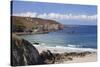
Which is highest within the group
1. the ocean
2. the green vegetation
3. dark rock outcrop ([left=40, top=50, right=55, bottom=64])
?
the green vegetation

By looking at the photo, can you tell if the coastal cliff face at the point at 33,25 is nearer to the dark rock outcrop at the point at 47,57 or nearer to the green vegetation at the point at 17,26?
the green vegetation at the point at 17,26

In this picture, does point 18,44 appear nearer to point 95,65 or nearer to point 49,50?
point 49,50

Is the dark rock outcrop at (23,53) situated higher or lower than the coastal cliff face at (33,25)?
lower

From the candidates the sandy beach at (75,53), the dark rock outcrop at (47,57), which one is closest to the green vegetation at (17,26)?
the sandy beach at (75,53)

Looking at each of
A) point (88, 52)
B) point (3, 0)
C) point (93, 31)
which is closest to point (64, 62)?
point (88, 52)

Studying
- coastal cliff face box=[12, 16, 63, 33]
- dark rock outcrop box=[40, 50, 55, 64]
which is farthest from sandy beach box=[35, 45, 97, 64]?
coastal cliff face box=[12, 16, 63, 33]

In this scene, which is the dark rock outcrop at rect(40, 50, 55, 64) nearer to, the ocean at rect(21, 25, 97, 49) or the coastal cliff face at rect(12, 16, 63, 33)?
the ocean at rect(21, 25, 97, 49)

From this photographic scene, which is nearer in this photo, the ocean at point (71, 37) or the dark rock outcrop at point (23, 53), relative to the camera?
the dark rock outcrop at point (23, 53)
